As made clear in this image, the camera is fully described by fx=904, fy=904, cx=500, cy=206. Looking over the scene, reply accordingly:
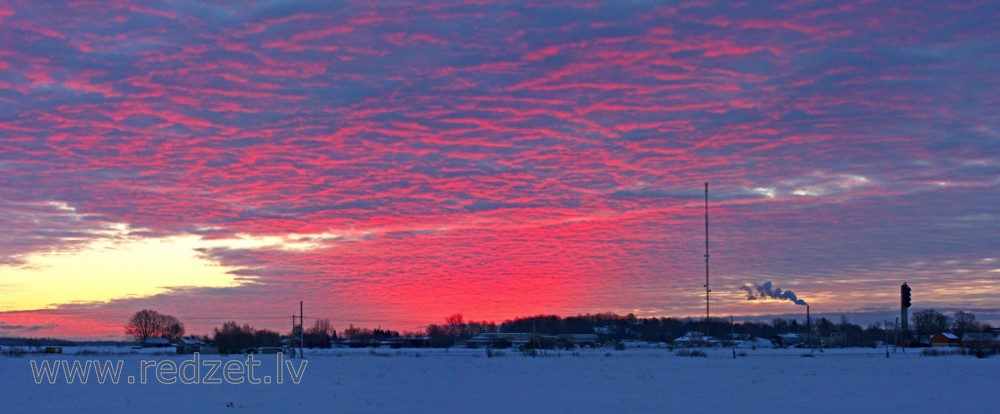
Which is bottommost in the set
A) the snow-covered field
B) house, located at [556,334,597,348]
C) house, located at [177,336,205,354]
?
house, located at [556,334,597,348]

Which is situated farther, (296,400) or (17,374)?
(17,374)

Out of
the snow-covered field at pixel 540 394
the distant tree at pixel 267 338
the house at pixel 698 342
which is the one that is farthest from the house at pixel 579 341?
the snow-covered field at pixel 540 394

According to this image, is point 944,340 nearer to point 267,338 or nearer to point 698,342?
point 698,342

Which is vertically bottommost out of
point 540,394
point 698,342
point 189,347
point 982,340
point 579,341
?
point 579,341

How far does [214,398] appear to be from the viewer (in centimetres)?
3306

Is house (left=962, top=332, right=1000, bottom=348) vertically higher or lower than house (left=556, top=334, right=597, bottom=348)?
higher

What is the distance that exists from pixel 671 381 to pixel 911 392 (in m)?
11.0

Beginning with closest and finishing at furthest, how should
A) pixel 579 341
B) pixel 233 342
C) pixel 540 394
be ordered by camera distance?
pixel 540 394 < pixel 233 342 < pixel 579 341

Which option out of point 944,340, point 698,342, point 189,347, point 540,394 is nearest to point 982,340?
point 944,340

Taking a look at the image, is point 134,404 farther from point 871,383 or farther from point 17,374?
point 871,383

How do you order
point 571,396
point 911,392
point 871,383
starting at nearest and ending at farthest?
point 571,396, point 911,392, point 871,383

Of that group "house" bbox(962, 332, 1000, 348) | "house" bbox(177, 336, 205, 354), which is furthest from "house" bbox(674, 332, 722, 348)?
"house" bbox(177, 336, 205, 354)

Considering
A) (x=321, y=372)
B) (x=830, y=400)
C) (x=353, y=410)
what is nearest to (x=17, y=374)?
(x=321, y=372)

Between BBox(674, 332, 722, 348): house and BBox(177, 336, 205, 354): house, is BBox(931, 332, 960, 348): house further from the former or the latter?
BBox(177, 336, 205, 354): house
